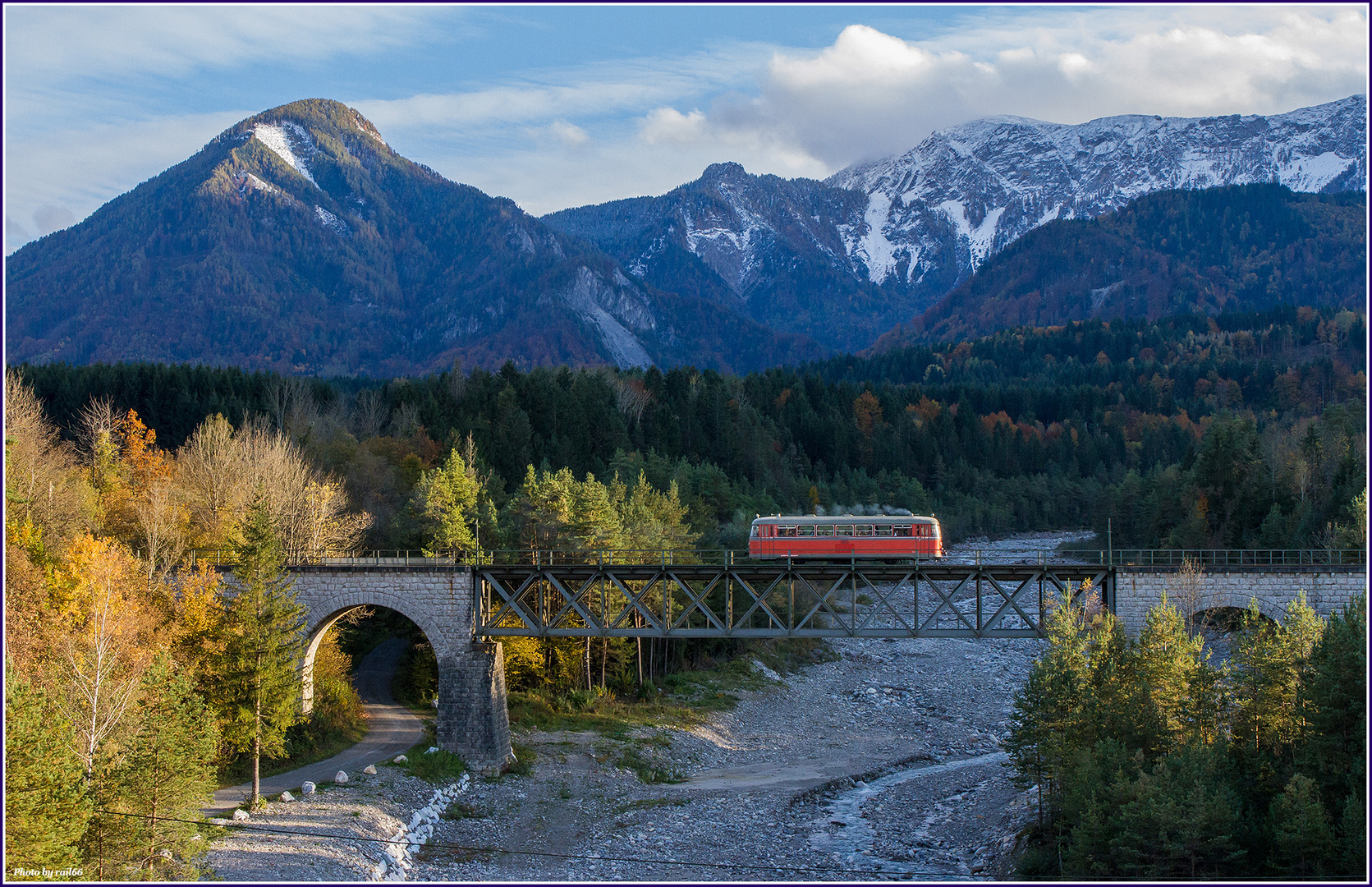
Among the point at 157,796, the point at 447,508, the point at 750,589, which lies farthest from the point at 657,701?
the point at 157,796

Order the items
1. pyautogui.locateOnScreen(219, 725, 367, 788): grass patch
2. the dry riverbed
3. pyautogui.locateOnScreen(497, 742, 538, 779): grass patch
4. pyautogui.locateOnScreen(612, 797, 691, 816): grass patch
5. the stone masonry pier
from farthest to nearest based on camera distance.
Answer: pyautogui.locateOnScreen(497, 742, 538, 779): grass patch, pyautogui.locateOnScreen(612, 797, 691, 816): grass patch, the stone masonry pier, pyautogui.locateOnScreen(219, 725, 367, 788): grass patch, the dry riverbed

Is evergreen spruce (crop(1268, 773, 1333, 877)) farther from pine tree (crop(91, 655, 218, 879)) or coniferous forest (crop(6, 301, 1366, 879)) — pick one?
pine tree (crop(91, 655, 218, 879))

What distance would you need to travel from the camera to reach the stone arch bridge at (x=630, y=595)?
175ft

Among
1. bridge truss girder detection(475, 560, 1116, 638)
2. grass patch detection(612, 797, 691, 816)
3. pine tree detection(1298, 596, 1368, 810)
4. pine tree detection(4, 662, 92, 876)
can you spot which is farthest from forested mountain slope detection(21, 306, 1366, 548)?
pine tree detection(1298, 596, 1368, 810)


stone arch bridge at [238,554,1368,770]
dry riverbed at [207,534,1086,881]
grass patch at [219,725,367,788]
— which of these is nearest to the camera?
dry riverbed at [207,534,1086,881]

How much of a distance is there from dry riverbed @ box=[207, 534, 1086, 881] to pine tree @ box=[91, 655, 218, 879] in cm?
189

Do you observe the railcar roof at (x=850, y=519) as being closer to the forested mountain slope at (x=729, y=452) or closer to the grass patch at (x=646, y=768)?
the grass patch at (x=646, y=768)

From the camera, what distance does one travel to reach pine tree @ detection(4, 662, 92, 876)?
34.1 m

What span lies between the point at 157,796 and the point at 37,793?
4.92 m

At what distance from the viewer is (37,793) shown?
34.9 meters

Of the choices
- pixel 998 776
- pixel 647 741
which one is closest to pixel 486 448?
pixel 647 741

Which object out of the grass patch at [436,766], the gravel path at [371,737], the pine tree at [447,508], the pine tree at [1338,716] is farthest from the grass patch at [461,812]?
the pine tree at [1338,716]

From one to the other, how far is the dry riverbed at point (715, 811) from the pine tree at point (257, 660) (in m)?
3.44

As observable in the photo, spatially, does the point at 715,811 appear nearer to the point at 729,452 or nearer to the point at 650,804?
the point at 650,804
